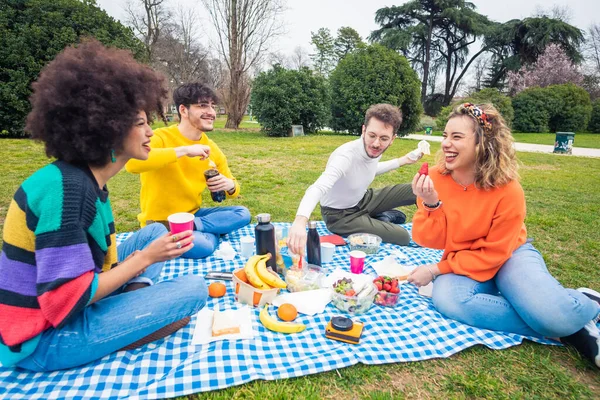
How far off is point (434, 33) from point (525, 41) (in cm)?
681

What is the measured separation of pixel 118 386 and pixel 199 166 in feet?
7.41

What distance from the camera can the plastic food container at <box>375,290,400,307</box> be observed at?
273 centimetres

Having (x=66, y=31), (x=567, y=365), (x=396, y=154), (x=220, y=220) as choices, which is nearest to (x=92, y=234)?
(x=220, y=220)

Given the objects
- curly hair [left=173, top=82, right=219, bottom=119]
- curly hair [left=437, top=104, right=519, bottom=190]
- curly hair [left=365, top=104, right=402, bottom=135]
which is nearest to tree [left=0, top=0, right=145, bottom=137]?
curly hair [left=173, top=82, right=219, bottom=119]

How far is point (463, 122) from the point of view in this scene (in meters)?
2.59

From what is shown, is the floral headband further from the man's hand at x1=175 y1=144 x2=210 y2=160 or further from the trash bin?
the trash bin

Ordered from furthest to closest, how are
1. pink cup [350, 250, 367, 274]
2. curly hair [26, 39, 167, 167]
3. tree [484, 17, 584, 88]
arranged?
tree [484, 17, 584, 88] < pink cup [350, 250, 367, 274] < curly hair [26, 39, 167, 167]

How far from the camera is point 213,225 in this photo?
3848 mm

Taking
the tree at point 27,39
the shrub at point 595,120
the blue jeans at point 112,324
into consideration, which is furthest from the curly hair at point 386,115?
the shrub at point 595,120

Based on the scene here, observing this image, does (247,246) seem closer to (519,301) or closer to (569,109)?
(519,301)

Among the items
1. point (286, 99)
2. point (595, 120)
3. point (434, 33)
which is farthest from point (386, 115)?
point (434, 33)

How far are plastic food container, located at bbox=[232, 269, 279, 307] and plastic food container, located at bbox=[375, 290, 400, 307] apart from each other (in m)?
0.84

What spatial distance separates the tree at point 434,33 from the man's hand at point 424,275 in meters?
28.1

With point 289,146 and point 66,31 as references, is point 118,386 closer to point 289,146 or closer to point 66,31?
point 289,146
